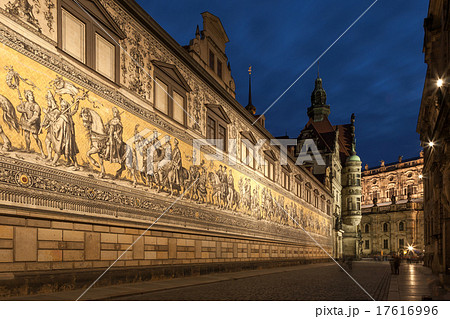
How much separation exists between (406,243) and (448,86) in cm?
6496

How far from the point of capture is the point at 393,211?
73.6m

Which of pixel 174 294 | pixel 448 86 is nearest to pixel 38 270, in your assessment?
pixel 174 294

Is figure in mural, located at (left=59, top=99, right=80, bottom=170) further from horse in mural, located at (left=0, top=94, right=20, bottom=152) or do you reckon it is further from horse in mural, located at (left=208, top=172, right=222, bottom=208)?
horse in mural, located at (left=208, top=172, right=222, bottom=208)

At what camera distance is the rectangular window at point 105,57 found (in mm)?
12024

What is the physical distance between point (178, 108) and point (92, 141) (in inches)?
225

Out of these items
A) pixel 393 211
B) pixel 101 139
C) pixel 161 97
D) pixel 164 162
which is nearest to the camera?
pixel 101 139

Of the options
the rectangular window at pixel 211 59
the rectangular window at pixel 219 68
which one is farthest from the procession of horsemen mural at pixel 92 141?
the rectangular window at pixel 219 68

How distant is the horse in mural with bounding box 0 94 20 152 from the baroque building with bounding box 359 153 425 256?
2442 inches

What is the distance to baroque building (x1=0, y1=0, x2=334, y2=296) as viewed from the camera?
9195mm

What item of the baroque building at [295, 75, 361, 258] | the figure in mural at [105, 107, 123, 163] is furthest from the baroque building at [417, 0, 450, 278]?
the baroque building at [295, 75, 361, 258]

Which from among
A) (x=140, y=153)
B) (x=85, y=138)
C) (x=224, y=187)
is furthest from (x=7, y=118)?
(x=224, y=187)

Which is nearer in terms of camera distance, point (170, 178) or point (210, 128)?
point (170, 178)

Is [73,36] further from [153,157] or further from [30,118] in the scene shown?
[153,157]

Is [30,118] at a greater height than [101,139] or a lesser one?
greater
